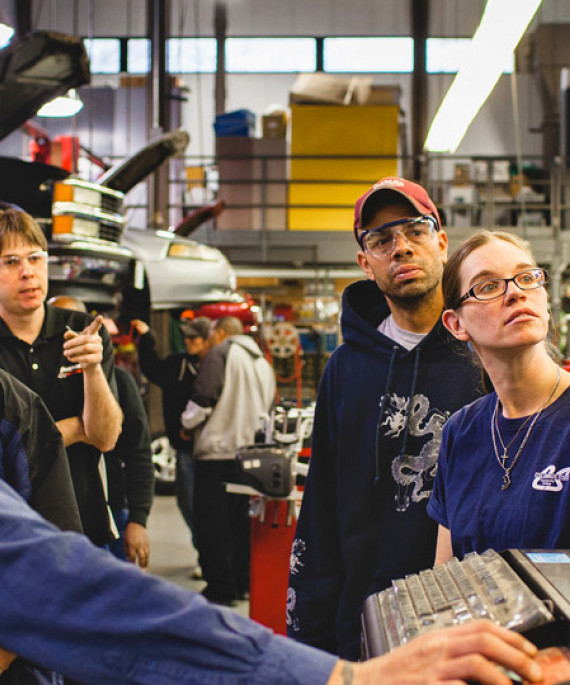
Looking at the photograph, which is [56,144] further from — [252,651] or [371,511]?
[252,651]

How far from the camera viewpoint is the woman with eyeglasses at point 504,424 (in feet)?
3.92

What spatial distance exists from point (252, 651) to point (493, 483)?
636 millimetres

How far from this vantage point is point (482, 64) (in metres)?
6.13

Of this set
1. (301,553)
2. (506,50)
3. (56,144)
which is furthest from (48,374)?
(56,144)

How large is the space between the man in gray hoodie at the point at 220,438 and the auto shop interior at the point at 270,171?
0.74 feet

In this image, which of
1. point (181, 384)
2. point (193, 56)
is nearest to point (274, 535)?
point (181, 384)

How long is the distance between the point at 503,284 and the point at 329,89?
28.0 feet

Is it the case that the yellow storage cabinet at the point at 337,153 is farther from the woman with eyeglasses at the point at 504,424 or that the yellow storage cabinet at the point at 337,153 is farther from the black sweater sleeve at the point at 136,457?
the woman with eyeglasses at the point at 504,424

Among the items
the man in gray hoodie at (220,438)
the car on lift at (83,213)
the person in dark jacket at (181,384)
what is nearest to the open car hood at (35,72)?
the car on lift at (83,213)

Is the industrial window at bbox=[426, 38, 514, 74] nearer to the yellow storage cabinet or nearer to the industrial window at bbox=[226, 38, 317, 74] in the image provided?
the industrial window at bbox=[226, 38, 317, 74]

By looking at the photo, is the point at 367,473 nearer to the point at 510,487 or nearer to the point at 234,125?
the point at 510,487

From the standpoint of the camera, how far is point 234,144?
32.2 feet

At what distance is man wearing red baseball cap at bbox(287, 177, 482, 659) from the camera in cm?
171

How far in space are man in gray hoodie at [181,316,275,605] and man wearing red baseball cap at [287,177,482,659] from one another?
2.89 meters
